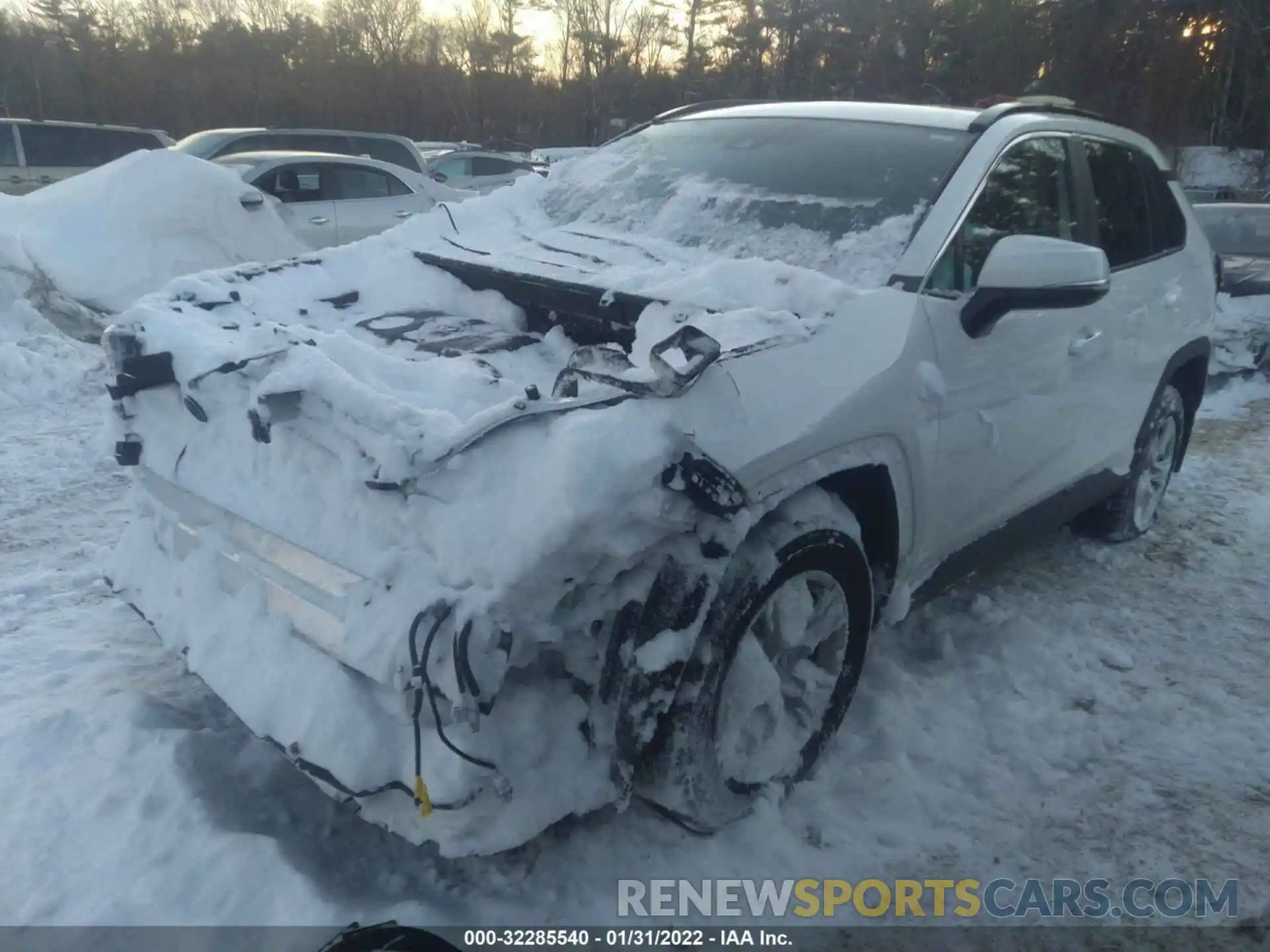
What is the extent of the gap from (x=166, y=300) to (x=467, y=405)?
126cm

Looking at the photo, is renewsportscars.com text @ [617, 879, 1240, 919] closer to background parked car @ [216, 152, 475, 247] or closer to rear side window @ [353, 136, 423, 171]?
background parked car @ [216, 152, 475, 247]

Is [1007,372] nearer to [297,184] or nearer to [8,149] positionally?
[297,184]

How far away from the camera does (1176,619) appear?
412cm

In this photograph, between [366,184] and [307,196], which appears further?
[366,184]

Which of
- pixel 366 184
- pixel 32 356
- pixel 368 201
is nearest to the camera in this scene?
pixel 32 356

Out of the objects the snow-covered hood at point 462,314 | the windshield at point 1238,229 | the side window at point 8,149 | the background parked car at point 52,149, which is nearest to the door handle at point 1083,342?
the snow-covered hood at point 462,314

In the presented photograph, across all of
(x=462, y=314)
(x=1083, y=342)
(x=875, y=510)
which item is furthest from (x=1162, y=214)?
(x=462, y=314)

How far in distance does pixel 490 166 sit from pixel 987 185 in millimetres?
15931

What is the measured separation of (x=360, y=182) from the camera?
1012 centimetres

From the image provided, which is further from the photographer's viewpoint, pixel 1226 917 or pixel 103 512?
pixel 103 512

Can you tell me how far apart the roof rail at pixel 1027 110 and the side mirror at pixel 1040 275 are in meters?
0.77

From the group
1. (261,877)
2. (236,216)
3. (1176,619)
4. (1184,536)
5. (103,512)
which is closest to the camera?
(261,877)

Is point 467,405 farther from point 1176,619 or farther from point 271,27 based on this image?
point 271,27

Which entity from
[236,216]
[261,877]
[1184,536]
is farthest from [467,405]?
[236,216]
